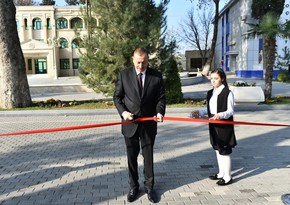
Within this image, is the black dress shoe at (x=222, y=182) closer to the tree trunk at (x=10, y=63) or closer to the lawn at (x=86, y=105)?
the lawn at (x=86, y=105)

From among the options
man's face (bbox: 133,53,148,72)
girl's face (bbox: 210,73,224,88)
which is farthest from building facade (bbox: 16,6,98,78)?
man's face (bbox: 133,53,148,72)

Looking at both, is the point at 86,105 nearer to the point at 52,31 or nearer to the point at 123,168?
the point at 123,168

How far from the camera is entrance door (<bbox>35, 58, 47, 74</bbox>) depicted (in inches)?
1834

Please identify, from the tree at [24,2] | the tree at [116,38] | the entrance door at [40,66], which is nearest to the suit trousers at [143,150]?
the tree at [116,38]

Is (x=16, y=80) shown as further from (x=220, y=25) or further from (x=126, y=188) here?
(x=220, y=25)

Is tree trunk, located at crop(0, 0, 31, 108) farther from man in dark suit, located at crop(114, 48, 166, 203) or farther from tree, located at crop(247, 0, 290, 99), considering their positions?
tree, located at crop(247, 0, 290, 99)

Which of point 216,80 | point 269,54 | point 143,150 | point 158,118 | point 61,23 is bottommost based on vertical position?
point 143,150

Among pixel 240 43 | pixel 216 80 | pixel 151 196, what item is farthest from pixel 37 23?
pixel 151 196

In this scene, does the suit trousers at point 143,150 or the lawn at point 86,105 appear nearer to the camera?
the suit trousers at point 143,150

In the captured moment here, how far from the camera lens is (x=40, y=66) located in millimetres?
47031

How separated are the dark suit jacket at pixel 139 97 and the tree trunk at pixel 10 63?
879cm

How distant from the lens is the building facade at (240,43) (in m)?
32.2

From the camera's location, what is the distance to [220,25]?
165 feet

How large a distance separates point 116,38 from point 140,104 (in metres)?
8.86
